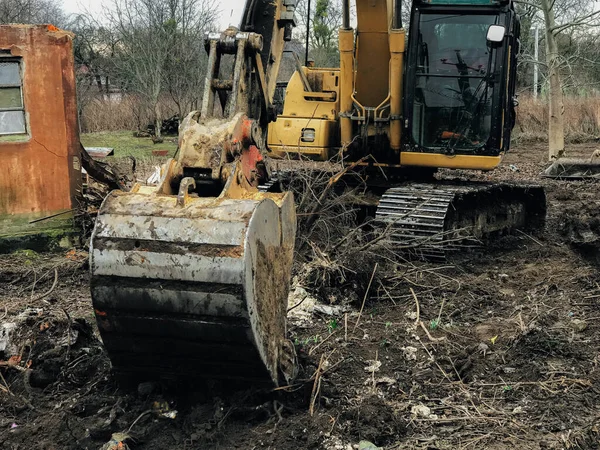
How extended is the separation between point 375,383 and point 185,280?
5.40 ft

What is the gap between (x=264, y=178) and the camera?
16.5 ft

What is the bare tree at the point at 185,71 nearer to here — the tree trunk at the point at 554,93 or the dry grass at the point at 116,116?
the dry grass at the point at 116,116

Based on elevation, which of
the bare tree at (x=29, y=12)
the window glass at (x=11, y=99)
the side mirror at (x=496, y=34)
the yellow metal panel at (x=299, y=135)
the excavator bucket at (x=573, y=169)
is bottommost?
the excavator bucket at (x=573, y=169)

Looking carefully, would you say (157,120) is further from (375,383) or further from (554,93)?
(375,383)

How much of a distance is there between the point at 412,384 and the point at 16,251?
5580 millimetres

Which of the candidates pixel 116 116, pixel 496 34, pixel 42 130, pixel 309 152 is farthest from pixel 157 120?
pixel 496 34

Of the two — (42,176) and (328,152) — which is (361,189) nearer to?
(328,152)

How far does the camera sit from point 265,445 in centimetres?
394

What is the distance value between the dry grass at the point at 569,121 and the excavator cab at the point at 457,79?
15746 millimetres

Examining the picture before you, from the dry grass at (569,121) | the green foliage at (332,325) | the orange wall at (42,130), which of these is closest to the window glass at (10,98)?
the orange wall at (42,130)

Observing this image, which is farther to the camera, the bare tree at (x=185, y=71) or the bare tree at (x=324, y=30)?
the bare tree at (x=324, y=30)

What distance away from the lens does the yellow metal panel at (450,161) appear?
7961mm

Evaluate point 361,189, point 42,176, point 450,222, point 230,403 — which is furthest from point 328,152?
point 230,403

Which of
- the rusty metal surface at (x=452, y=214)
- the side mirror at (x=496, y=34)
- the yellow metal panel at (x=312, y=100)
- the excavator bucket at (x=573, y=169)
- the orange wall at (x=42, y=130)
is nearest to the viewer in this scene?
the side mirror at (x=496, y=34)
